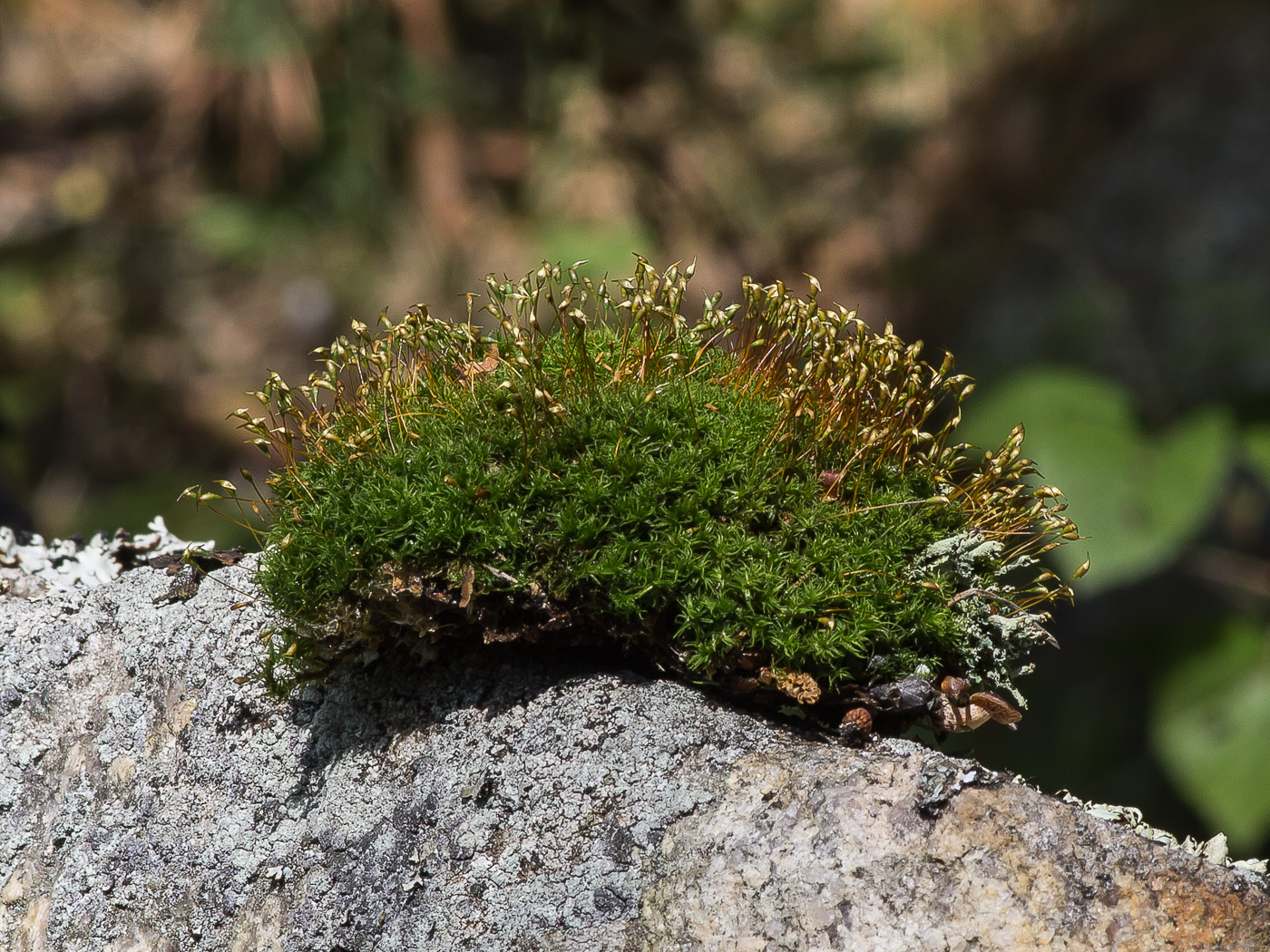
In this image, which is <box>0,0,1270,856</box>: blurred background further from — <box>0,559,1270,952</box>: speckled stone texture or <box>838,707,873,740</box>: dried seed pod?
<box>838,707,873,740</box>: dried seed pod

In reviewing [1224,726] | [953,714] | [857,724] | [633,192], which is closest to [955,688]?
[953,714]

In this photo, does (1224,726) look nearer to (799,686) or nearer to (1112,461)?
(1112,461)

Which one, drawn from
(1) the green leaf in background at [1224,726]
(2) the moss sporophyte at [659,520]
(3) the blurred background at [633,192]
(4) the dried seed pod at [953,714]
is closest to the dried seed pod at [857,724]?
(2) the moss sporophyte at [659,520]

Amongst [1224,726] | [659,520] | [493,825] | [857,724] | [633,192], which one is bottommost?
[493,825]

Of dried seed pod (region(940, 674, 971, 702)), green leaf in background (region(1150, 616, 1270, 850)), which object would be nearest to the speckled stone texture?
dried seed pod (region(940, 674, 971, 702))

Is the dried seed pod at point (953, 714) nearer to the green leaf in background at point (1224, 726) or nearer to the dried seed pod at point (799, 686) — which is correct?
the dried seed pod at point (799, 686)

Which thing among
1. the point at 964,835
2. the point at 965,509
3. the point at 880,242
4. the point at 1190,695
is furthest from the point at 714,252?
the point at 964,835
